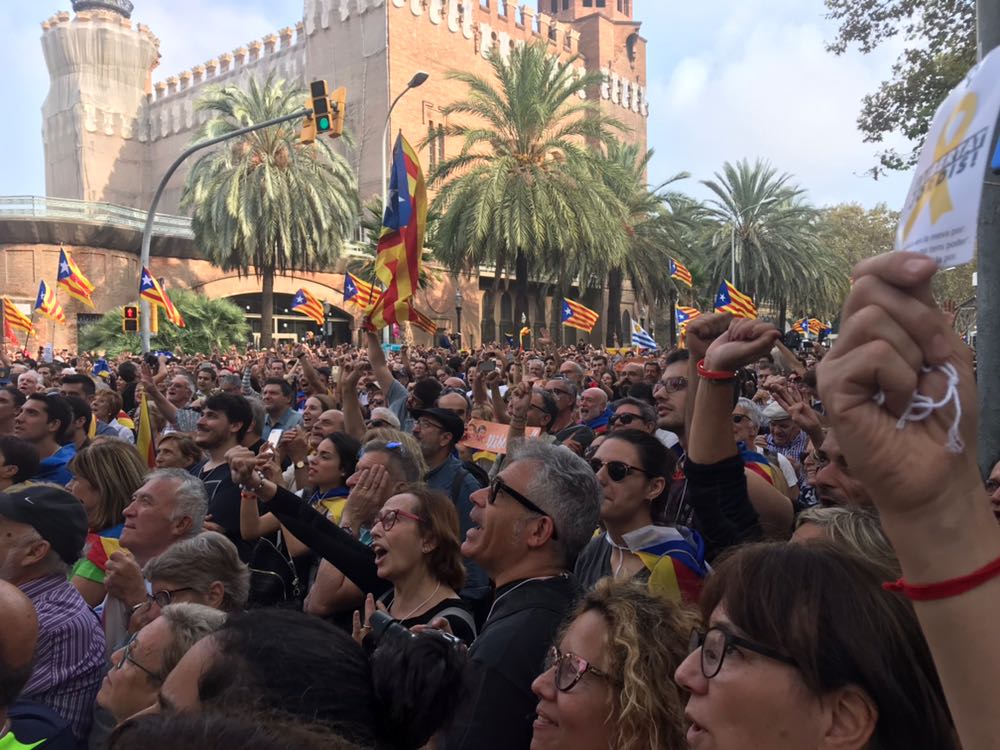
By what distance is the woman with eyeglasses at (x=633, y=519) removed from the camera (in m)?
3.21

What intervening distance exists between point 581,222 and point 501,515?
20.6m

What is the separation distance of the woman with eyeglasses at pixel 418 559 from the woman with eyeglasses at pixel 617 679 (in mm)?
1067

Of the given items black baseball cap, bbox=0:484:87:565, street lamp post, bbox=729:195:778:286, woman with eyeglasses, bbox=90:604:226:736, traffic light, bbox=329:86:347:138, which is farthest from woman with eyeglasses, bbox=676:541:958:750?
street lamp post, bbox=729:195:778:286

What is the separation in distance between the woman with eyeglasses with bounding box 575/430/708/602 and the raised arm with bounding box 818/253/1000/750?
208 cm

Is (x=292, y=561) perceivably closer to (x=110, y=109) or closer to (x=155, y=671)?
(x=155, y=671)

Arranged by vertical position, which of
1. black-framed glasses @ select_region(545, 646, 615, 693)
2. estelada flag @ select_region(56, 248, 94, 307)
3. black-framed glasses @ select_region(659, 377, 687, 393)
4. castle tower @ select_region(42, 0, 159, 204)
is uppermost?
castle tower @ select_region(42, 0, 159, 204)

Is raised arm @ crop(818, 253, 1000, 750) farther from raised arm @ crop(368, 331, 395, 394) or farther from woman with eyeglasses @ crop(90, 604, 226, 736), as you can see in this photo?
raised arm @ crop(368, 331, 395, 394)

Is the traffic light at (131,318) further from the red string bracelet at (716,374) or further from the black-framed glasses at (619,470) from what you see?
the red string bracelet at (716,374)

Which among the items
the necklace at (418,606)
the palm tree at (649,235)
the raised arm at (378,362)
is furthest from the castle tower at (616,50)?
the necklace at (418,606)

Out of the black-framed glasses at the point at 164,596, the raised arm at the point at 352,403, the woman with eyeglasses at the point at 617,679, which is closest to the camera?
the woman with eyeglasses at the point at 617,679

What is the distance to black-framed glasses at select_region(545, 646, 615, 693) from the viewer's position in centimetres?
206

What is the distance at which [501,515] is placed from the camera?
315 cm

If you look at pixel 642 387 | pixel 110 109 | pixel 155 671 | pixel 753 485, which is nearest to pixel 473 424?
pixel 642 387

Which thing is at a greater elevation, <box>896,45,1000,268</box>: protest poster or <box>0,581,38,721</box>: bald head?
<box>896,45,1000,268</box>: protest poster
